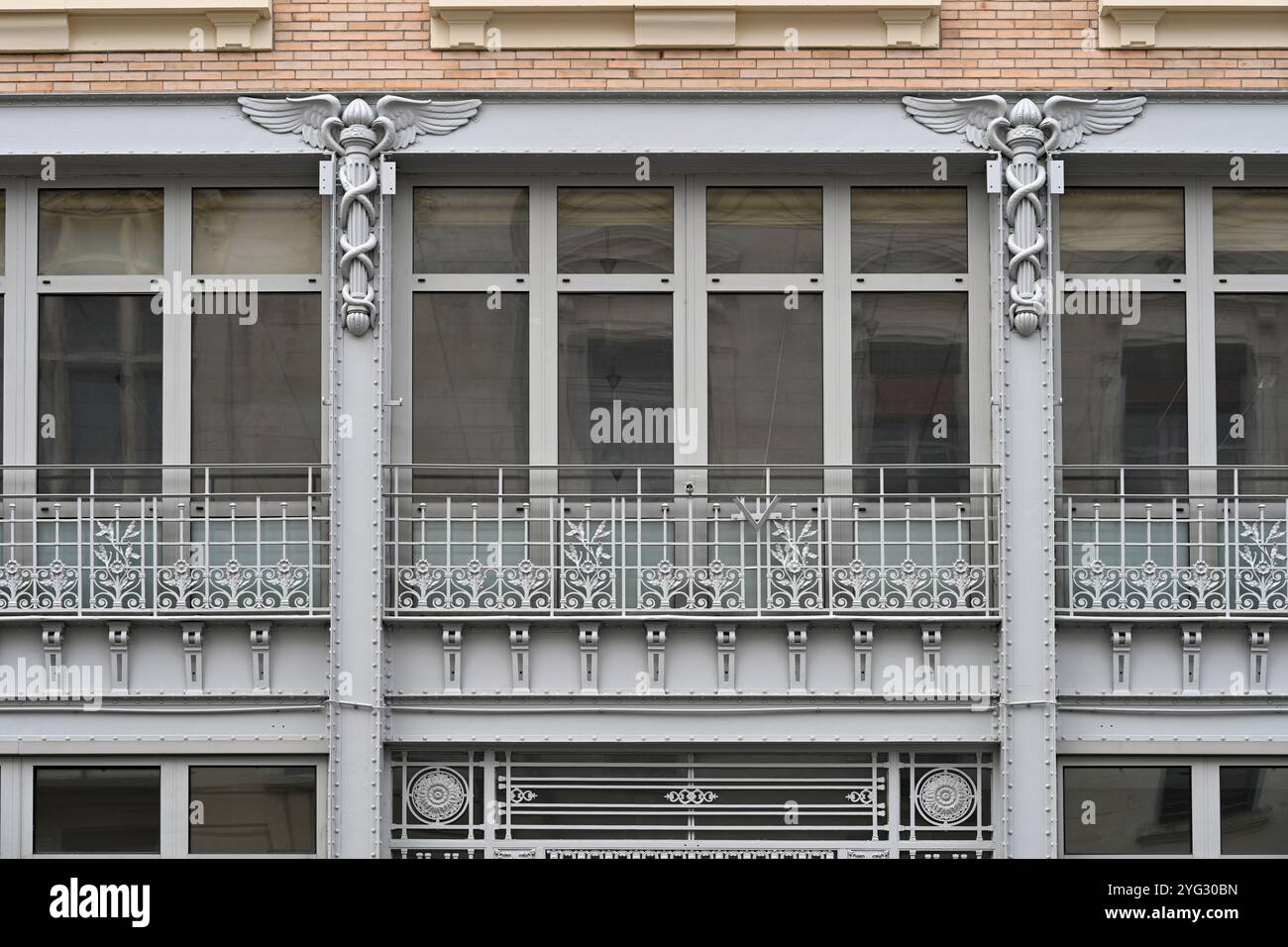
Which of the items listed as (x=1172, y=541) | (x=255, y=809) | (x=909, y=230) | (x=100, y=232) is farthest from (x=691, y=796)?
(x=100, y=232)

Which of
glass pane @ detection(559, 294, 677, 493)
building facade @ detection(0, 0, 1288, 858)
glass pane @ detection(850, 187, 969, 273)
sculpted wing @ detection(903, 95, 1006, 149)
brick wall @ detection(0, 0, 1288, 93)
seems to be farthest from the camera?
glass pane @ detection(850, 187, 969, 273)

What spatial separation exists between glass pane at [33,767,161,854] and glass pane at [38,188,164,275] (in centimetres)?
379

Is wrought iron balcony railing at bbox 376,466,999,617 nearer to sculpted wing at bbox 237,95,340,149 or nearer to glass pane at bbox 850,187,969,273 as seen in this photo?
glass pane at bbox 850,187,969,273

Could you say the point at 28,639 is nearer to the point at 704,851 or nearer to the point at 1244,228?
the point at 704,851

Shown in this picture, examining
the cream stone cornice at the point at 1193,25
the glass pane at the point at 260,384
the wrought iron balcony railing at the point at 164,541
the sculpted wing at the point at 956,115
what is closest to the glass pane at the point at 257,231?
the glass pane at the point at 260,384

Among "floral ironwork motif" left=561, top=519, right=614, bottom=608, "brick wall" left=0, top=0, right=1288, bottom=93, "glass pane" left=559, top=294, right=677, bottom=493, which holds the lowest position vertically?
"floral ironwork motif" left=561, top=519, right=614, bottom=608

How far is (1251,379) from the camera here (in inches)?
520

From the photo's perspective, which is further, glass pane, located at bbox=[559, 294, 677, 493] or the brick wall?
glass pane, located at bbox=[559, 294, 677, 493]

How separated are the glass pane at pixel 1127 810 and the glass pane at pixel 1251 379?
2488mm

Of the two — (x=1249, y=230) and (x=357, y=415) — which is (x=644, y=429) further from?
(x=1249, y=230)

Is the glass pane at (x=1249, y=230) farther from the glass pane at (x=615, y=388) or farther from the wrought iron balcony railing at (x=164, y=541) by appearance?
the wrought iron balcony railing at (x=164, y=541)

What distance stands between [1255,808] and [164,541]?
832 centimetres

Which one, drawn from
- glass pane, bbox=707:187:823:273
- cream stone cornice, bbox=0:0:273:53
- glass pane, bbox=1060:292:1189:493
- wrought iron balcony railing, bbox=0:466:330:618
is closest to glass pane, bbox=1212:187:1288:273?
glass pane, bbox=1060:292:1189:493

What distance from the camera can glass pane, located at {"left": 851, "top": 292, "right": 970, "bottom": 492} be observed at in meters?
13.2
